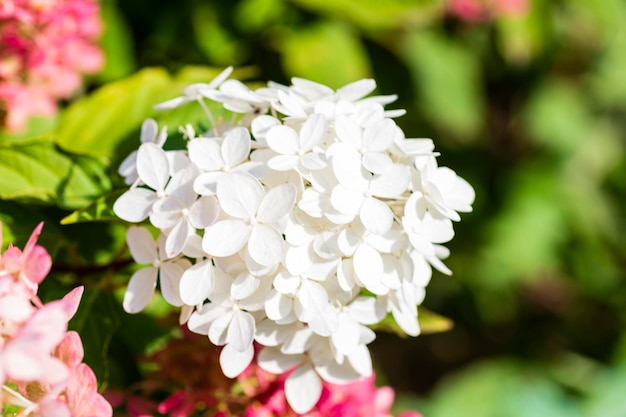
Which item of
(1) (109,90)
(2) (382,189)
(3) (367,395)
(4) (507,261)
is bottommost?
(4) (507,261)

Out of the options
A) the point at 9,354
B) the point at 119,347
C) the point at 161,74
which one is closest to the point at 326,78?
the point at 161,74

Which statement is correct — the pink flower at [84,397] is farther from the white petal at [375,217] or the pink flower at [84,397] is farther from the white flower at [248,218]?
the white petal at [375,217]

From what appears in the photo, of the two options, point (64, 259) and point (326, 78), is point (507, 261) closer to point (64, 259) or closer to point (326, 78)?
point (326, 78)

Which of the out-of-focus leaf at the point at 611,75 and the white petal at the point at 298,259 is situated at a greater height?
the white petal at the point at 298,259

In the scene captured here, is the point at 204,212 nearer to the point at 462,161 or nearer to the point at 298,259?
the point at 298,259

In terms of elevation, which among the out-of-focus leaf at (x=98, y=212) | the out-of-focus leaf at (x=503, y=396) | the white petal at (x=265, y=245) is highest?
Result: the white petal at (x=265, y=245)

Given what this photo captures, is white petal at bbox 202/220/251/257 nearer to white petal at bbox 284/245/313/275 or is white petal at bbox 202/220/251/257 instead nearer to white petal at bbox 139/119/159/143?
white petal at bbox 284/245/313/275

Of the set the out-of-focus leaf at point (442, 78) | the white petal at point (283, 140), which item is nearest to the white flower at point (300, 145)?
the white petal at point (283, 140)

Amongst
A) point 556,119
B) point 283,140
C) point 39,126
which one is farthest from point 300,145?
point 556,119
